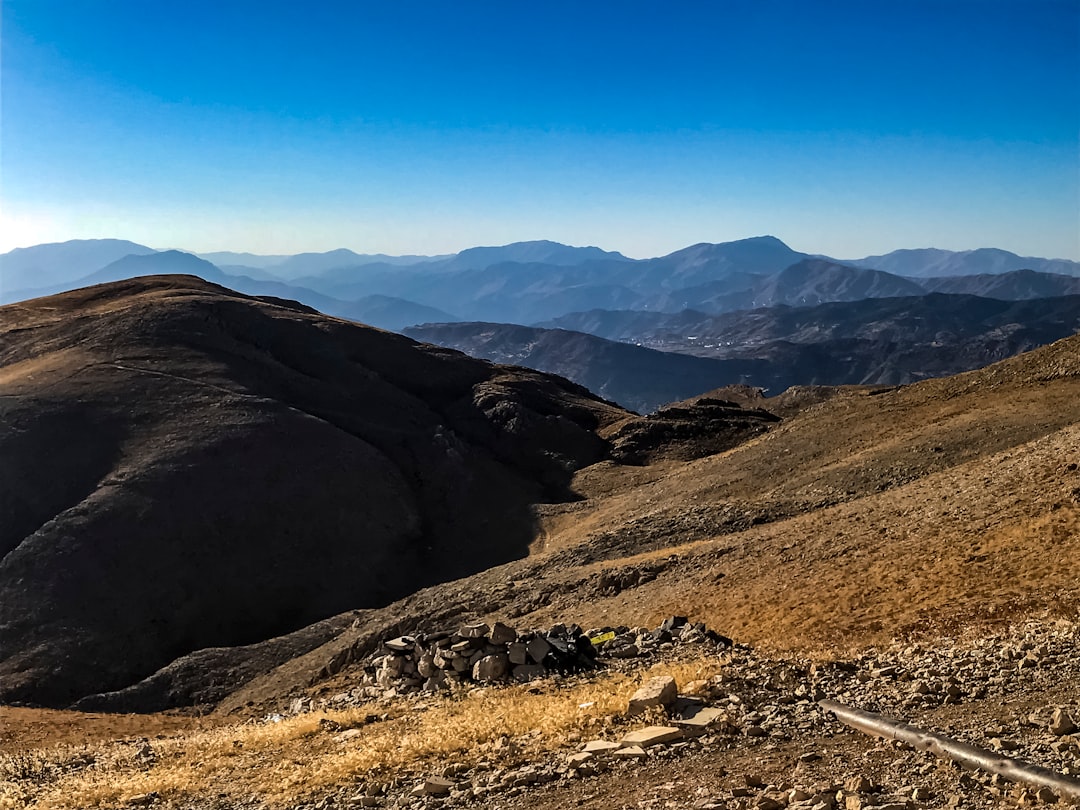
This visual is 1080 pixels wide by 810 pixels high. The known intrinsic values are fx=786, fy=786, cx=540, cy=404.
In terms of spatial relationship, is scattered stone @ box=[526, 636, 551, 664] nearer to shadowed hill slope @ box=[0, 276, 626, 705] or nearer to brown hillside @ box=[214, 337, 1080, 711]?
brown hillside @ box=[214, 337, 1080, 711]

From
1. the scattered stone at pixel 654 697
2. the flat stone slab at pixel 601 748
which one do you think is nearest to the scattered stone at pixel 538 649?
the scattered stone at pixel 654 697

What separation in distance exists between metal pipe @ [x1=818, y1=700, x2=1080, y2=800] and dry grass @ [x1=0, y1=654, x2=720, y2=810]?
2.78 metres

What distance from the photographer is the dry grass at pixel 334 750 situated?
10.2m

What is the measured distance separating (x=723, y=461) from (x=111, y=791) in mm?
28297

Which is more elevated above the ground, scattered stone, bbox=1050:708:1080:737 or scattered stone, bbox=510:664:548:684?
scattered stone, bbox=1050:708:1080:737

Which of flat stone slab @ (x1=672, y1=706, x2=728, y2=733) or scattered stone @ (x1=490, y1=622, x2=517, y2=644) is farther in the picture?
scattered stone @ (x1=490, y1=622, x2=517, y2=644)

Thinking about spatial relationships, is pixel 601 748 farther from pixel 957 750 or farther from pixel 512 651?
pixel 512 651

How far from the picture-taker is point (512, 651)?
14.9 metres

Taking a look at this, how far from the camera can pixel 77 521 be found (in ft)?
121

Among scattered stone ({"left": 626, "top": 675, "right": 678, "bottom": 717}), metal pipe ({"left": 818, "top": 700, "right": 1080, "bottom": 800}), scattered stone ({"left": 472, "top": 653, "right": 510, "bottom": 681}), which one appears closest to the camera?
metal pipe ({"left": 818, "top": 700, "right": 1080, "bottom": 800})

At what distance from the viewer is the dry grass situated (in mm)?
10227

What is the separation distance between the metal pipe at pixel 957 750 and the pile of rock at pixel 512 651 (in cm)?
532

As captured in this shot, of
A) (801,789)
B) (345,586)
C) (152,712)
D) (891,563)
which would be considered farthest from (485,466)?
(801,789)

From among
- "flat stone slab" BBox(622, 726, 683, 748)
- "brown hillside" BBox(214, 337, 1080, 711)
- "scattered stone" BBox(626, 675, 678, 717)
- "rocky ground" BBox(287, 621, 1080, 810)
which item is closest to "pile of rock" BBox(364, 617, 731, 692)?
"brown hillside" BBox(214, 337, 1080, 711)
